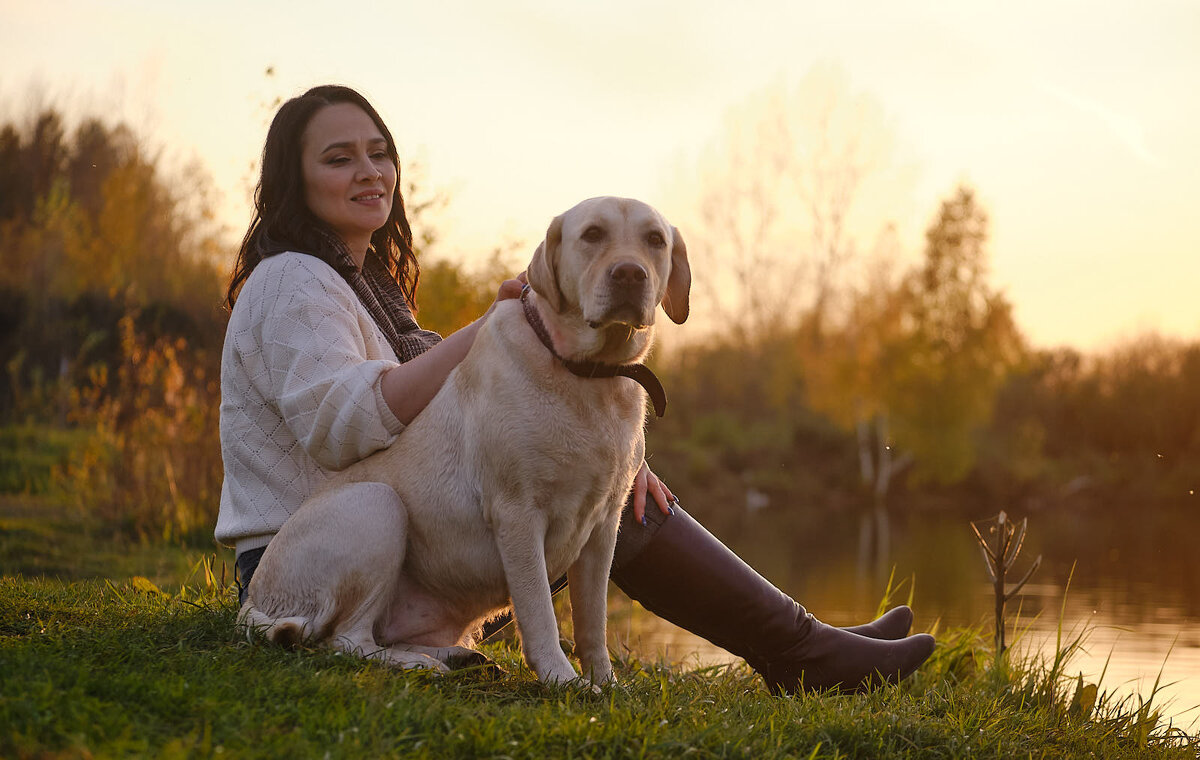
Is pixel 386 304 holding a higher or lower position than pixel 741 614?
higher

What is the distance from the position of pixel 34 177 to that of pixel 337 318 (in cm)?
2588

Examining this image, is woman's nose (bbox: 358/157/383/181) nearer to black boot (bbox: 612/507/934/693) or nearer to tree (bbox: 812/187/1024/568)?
black boot (bbox: 612/507/934/693)

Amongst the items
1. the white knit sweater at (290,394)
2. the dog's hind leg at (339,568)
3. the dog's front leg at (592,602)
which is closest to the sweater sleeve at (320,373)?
the white knit sweater at (290,394)

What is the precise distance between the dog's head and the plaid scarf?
860 millimetres

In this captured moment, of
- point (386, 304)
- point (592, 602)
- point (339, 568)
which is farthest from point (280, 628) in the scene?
point (386, 304)

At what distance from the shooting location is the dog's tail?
3266mm

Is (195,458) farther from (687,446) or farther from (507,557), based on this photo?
(687,446)

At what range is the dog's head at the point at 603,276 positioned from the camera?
10.8 ft

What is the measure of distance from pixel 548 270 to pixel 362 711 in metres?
1.46

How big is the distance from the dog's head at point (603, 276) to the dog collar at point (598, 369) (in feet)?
0.07

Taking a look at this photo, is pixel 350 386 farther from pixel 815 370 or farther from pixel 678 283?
pixel 815 370

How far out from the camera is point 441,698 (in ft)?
9.63

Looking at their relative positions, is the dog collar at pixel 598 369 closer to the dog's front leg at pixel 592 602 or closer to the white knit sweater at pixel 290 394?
the dog's front leg at pixel 592 602

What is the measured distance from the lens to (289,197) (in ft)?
13.5
